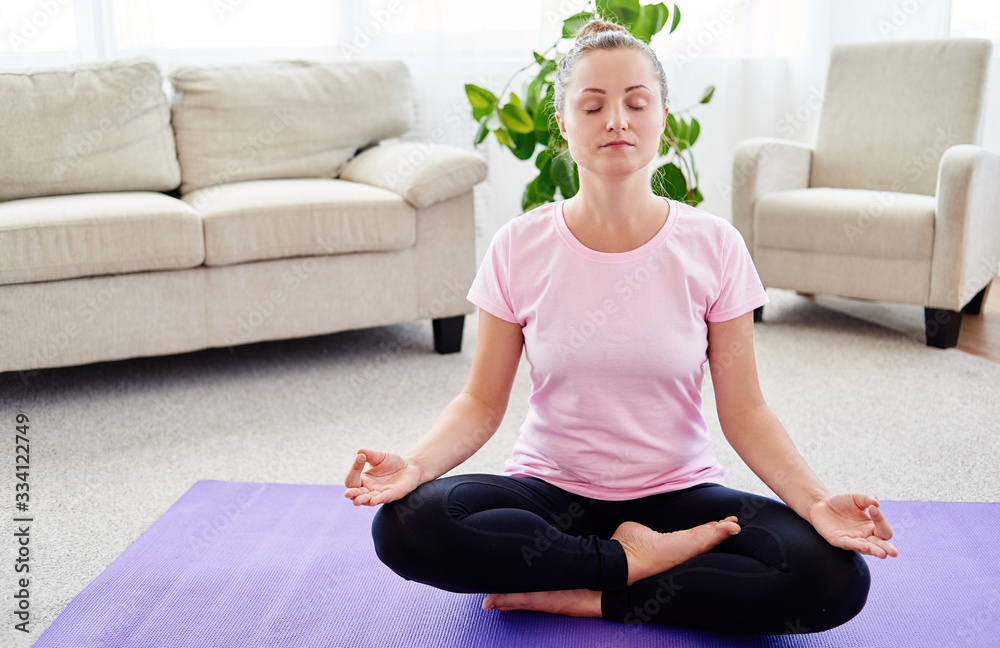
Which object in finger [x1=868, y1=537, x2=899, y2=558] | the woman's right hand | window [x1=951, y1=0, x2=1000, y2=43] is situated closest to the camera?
finger [x1=868, y1=537, x2=899, y2=558]

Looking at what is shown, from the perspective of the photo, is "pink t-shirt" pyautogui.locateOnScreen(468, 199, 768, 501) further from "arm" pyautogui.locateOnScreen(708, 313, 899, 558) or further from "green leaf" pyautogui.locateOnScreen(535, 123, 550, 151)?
"green leaf" pyautogui.locateOnScreen(535, 123, 550, 151)

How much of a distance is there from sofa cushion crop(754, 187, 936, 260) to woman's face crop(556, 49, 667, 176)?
1.75 metres

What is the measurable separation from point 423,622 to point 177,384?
4.88 feet

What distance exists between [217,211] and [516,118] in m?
0.91

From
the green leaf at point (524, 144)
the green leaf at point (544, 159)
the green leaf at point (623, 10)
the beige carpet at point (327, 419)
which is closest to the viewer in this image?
the beige carpet at point (327, 419)

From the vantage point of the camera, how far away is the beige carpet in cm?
173

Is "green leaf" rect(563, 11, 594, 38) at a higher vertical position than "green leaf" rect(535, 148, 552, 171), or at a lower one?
higher

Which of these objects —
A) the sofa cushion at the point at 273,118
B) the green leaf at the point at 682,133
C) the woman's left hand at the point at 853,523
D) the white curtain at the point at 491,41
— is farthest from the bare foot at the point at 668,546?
the white curtain at the point at 491,41

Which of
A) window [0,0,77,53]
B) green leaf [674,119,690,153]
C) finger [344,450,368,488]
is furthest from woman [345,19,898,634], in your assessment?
window [0,0,77,53]

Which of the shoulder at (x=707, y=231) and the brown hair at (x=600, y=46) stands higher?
the brown hair at (x=600, y=46)

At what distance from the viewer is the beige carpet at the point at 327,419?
1729 mm

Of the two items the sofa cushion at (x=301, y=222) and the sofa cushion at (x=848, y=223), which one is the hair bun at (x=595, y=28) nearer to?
the sofa cushion at (x=301, y=222)

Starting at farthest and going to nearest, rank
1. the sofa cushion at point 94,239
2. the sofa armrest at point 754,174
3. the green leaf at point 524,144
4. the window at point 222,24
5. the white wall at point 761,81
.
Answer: the white wall at point 761,81, the window at point 222,24, the sofa armrest at point 754,174, the green leaf at point 524,144, the sofa cushion at point 94,239

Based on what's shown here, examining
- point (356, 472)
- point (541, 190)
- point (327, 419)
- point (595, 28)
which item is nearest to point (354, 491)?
point (356, 472)
